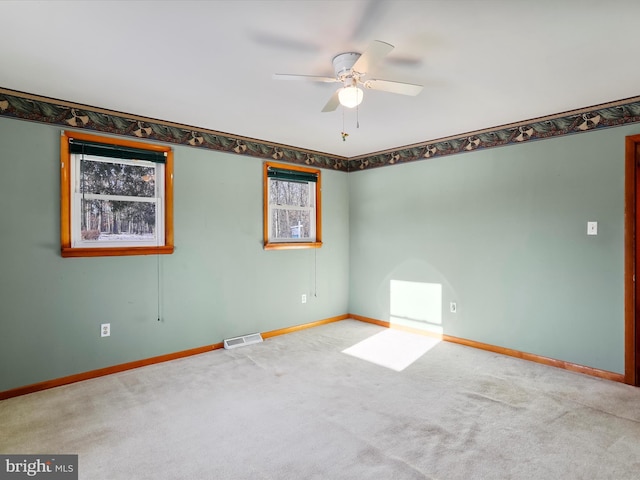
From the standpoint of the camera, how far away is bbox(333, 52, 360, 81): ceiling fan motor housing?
2271mm

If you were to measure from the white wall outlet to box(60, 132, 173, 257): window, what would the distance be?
2.18 ft

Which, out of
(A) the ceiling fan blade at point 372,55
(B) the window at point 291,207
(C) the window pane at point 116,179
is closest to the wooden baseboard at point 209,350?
(B) the window at point 291,207

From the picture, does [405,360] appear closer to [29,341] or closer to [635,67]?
[635,67]

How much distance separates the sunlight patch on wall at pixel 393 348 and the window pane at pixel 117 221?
250 centimetres

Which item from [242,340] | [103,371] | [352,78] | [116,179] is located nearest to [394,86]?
[352,78]

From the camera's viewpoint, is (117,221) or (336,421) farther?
(117,221)

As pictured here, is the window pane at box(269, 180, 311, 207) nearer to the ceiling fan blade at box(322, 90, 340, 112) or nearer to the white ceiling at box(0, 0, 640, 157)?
the white ceiling at box(0, 0, 640, 157)

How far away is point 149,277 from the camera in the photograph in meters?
3.66

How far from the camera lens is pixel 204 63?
7.95 feet

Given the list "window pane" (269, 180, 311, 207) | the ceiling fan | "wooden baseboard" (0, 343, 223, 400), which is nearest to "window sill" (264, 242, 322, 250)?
"window pane" (269, 180, 311, 207)

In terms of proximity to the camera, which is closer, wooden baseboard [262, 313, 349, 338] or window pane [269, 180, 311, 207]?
wooden baseboard [262, 313, 349, 338]

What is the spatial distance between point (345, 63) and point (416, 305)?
10.9 feet

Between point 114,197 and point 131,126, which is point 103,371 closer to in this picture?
point 114,197

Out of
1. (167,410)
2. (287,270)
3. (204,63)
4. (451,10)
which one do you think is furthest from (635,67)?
(167,410)
